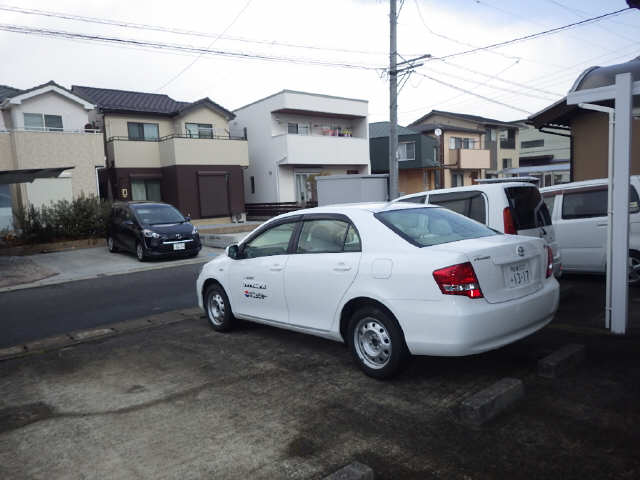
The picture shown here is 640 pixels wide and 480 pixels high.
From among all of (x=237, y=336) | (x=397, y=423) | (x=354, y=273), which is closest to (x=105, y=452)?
(x=397, y=423)

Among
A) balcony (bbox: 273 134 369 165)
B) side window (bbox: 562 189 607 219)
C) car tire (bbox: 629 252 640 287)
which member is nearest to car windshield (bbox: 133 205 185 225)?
side window (bbox: 562 189 607 219)

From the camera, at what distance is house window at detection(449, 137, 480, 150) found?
39031 mm

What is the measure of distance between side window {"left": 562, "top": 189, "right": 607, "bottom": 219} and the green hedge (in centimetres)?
1479

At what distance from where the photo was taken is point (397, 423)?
3480 mm

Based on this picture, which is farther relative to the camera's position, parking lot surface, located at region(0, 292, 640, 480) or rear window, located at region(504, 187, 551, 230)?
rear window, located at region(504, 187, 551, 230)

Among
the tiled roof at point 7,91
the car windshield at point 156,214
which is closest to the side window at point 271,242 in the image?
the car windshield at point 156,214

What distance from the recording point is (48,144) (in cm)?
1927

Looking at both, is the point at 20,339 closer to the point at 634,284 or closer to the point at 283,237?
the point at 283,237

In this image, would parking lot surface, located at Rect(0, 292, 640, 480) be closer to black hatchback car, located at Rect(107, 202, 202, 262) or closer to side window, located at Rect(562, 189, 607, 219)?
side window, located at Rect(562, 189, 607, 219)

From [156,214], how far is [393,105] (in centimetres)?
834

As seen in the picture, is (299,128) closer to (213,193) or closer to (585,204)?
(213,193)

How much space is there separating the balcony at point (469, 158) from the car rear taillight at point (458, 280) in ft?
118

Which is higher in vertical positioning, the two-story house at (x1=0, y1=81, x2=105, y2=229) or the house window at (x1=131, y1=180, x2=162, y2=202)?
the two-story house at (x1=0, y1=81, x2=105, y2=229)

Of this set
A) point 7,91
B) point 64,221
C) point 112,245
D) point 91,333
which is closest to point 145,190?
point 7,91
